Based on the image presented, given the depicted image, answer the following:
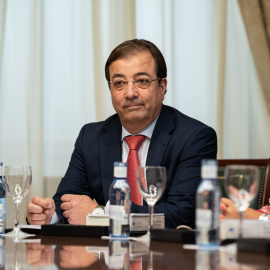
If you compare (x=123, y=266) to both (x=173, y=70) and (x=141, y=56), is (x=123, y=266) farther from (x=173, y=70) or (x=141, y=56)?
(x=173, y=70)

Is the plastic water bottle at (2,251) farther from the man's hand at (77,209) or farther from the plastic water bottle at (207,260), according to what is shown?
the man's hand at (77,209)

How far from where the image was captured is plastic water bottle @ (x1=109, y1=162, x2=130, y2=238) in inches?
73.0

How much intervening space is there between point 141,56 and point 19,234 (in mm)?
1350

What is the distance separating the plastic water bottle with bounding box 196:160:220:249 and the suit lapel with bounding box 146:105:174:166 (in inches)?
56.6

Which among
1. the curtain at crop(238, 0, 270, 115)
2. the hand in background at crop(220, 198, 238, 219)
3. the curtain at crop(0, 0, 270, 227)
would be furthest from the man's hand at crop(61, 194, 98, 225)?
the curtain at crop(238, 0, 270, 115)

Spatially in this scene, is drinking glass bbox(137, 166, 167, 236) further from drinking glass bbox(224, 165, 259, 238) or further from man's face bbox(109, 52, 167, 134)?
man's face bbox(109, 52, 167, 134)

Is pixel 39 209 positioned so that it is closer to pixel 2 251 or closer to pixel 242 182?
pixel 2 251

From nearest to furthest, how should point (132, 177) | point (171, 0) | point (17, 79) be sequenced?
point (132, 177) < point (17, 79) < point (171, 0)

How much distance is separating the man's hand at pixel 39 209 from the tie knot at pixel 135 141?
28.7 inches


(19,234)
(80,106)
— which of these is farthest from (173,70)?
(19,234)

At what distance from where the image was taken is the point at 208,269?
1269 millimetres

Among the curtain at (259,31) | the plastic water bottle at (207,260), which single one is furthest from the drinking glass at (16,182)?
the curtain at (259,31)

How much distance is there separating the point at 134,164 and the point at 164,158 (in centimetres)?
16

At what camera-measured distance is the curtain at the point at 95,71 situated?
13.3 ft
